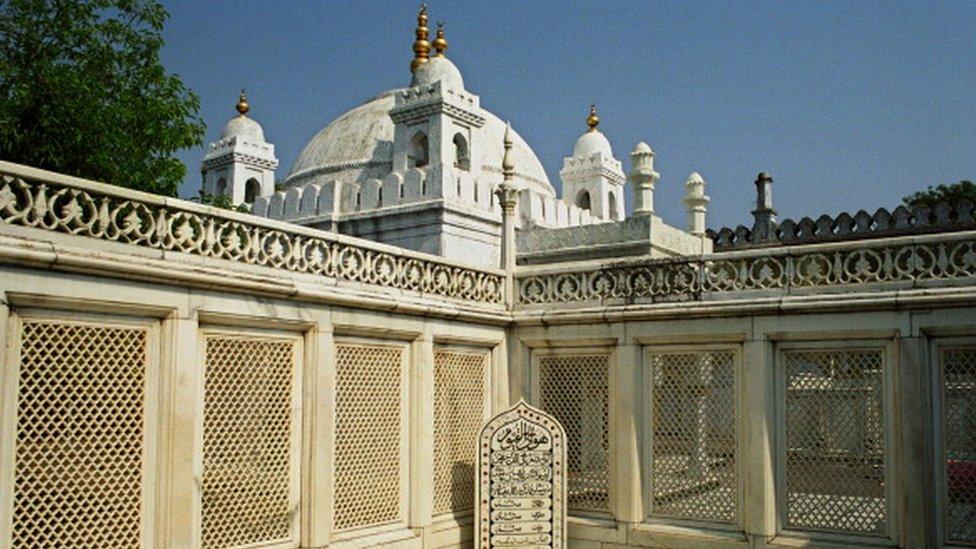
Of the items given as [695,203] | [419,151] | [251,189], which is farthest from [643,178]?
[251,189]

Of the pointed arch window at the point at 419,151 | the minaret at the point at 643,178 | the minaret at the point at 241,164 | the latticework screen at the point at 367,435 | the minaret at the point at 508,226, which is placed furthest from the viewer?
the minaret at the point at 241,164

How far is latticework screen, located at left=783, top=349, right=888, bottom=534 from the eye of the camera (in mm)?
8617

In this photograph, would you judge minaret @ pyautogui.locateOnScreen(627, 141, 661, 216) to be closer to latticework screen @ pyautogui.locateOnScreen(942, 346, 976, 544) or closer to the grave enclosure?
the grave enclosure

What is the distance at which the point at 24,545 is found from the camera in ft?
20.3

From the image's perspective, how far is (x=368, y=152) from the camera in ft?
69.9

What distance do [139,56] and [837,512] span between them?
339 inches

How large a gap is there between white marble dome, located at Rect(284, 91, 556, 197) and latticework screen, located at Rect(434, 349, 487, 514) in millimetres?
10102

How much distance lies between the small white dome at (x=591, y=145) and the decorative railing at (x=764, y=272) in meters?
13.4

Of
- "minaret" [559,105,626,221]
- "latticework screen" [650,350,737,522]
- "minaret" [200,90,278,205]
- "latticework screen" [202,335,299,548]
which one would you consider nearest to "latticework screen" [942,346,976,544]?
"latticework screen" [650,350,737,522]

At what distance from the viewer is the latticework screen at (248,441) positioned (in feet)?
24.4

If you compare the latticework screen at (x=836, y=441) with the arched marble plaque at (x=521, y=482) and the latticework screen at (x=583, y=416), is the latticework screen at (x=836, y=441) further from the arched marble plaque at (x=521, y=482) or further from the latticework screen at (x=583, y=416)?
the arched marble plaque at (x=521, y=482)

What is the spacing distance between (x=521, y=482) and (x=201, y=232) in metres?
4.15

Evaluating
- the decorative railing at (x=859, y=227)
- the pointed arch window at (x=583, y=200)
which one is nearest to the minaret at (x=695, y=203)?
the decorative railing at (x=859, y=227)

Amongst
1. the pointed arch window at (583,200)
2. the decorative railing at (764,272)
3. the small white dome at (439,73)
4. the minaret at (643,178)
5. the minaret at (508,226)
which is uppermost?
the small white dome at (439,73)
